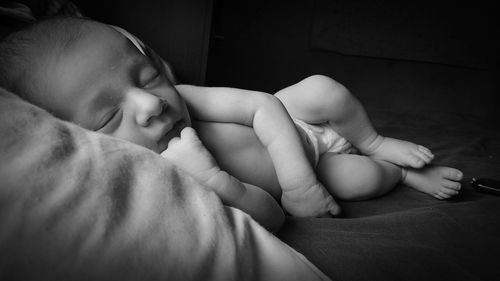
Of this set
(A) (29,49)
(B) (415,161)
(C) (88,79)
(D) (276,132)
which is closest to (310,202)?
(D) (276,132)

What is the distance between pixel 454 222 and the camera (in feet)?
2.23

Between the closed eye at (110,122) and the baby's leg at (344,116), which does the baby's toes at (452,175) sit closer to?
the baby's leg at (344,116)

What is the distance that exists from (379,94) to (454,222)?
8.06 feet

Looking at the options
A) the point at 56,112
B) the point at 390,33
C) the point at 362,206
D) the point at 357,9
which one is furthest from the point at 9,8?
the point at 390,33

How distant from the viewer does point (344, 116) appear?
1.04 m

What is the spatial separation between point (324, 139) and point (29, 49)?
800 mm

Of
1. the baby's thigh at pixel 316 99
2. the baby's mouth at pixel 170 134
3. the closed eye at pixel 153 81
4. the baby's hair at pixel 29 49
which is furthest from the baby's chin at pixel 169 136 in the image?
the baby's thigh at pixel 316 99

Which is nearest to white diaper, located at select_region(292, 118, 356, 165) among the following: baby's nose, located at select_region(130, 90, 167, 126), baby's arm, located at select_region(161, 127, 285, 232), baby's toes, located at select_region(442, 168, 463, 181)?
baby's toes, located at select_region(442, 168, 463, 181)

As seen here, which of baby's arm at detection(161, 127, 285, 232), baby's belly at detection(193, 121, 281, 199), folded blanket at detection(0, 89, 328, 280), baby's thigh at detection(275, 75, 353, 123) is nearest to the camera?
folded blanket at detection(0, 89, 328, 280)

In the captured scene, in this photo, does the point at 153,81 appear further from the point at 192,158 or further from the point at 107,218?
the point at 107,218

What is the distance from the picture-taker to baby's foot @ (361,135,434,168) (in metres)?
1.00

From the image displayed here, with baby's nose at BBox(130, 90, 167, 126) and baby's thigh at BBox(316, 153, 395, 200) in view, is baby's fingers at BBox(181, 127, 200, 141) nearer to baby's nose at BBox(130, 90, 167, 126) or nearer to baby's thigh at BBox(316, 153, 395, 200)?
baby's nose at BBox(130, 90, 167, 126)

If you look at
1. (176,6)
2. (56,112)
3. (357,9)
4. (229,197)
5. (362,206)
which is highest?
(357,9)

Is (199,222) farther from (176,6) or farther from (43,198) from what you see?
(176,6)
